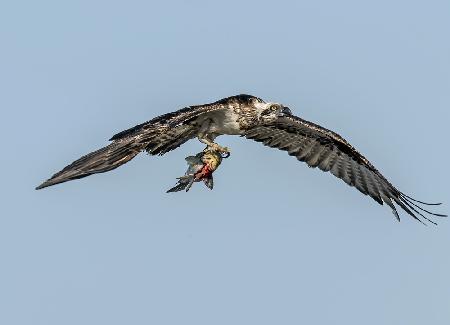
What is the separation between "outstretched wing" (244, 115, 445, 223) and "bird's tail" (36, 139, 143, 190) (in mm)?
3977

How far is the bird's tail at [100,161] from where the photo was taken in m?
19.7

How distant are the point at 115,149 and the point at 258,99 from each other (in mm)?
4029

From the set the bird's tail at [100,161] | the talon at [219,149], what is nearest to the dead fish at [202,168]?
the talon at [219,149]

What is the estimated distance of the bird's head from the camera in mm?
23703

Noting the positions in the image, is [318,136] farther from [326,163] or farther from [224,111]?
[224,111]

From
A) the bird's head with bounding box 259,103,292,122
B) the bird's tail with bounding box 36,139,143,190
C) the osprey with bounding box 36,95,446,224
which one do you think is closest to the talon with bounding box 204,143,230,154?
the osprey with bounding box 36,95,446,224

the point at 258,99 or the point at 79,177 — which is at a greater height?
the point at 258,99

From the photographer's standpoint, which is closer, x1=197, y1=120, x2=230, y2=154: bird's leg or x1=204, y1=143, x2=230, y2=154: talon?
x1=204, y1=143, x2=230, y2=154: talon

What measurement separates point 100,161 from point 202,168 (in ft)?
8.08

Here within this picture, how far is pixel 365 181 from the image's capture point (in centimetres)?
2472

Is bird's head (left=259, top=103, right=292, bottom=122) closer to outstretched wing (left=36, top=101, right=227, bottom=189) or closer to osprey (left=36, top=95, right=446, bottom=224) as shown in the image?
osprey (left=36, top=95, right=446, bottom=224)

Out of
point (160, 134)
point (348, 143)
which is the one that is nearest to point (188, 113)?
point (160, 134)

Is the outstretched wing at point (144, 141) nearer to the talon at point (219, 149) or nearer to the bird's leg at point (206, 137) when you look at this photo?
the bird's leg at point (206, 137)

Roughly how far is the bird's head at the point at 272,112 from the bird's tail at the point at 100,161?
3597 mm
